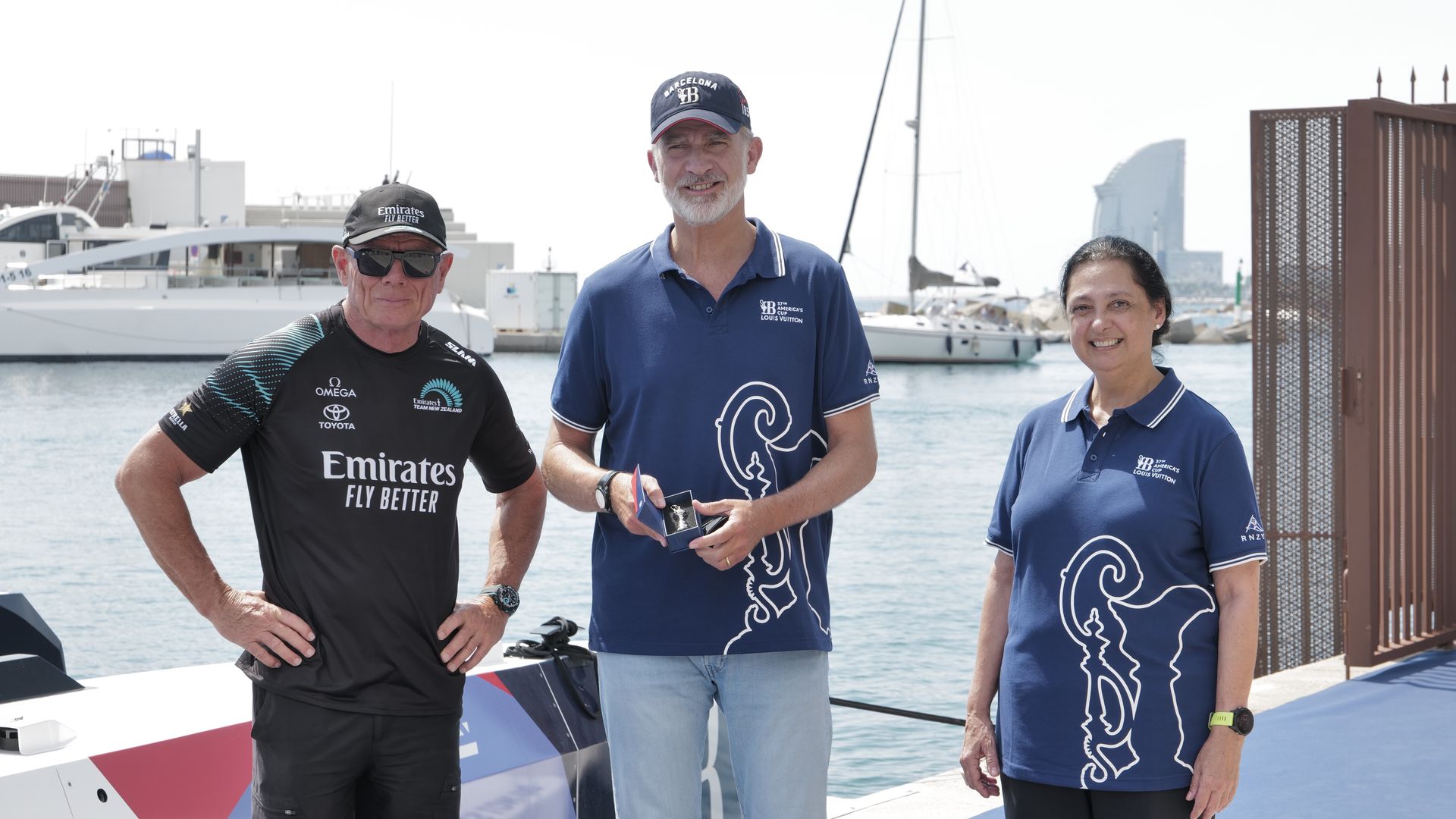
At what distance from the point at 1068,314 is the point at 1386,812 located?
2.29 meters

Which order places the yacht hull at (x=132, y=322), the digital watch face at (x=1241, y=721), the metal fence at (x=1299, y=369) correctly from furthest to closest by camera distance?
the yacht hull at (x=132, y=322), the metal fence at (x=1299, y=369), the digital watch face at (x=1241, y=721)

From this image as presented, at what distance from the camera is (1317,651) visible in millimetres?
6445

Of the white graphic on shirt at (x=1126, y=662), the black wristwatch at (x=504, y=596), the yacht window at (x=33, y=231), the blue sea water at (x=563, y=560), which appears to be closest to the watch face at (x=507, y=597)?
the black wristwatch at (x=504, y=596)

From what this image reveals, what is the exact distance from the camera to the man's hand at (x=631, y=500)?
2418mm

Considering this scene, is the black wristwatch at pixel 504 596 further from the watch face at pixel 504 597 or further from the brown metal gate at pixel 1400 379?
the brown metal gate at pixel 1400 379

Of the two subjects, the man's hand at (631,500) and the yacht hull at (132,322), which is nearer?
the man's hand at (631,500)

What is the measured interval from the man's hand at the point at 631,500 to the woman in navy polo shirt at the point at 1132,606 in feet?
2.12

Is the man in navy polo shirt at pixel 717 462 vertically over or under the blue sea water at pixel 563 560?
over

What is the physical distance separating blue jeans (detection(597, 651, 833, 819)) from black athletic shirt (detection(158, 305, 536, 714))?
1.12 feet

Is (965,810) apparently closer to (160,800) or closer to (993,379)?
(160,800)

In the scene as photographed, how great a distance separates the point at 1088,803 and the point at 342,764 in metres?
1.27

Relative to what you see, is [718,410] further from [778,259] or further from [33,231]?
[33,231]

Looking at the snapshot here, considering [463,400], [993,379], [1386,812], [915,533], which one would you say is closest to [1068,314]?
[463,400]

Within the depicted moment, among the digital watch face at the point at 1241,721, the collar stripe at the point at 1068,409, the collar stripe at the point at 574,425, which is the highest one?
the collar stripe at the point at 1068,409
